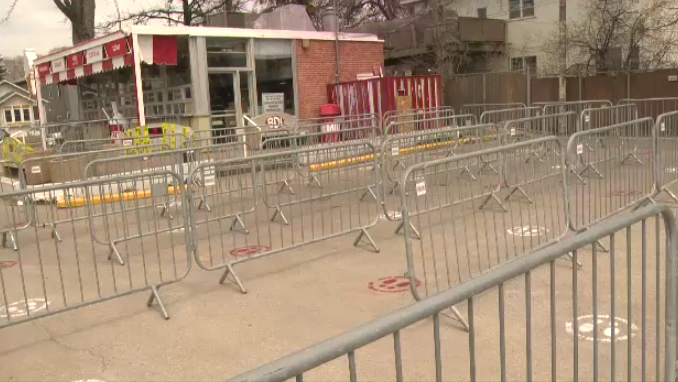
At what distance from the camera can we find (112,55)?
1623cm

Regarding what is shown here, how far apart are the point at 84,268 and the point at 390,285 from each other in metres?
3.92

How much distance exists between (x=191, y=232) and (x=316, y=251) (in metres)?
2.04

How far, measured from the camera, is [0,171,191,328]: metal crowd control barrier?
5.77 meters

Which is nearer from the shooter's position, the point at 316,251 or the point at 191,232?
the point at 191,232

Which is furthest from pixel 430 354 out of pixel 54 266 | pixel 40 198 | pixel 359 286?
pixel 40 198

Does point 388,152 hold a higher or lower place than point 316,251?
higher

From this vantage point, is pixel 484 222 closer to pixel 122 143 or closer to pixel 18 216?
pixel 18 216

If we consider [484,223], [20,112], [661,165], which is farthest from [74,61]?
[20,112]

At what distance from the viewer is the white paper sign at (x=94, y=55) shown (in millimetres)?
16750

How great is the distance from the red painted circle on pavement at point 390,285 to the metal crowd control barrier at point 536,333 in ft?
2.66

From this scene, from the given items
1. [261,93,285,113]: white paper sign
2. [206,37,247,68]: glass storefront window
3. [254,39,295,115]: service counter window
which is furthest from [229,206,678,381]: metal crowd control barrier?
[254,39,295,115]: service counter window

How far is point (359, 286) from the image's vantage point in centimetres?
618

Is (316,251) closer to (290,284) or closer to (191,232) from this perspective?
(290,284)

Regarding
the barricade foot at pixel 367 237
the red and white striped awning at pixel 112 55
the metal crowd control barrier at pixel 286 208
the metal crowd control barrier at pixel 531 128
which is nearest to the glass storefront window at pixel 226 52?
the red and white striped awning at pixel 112 55
